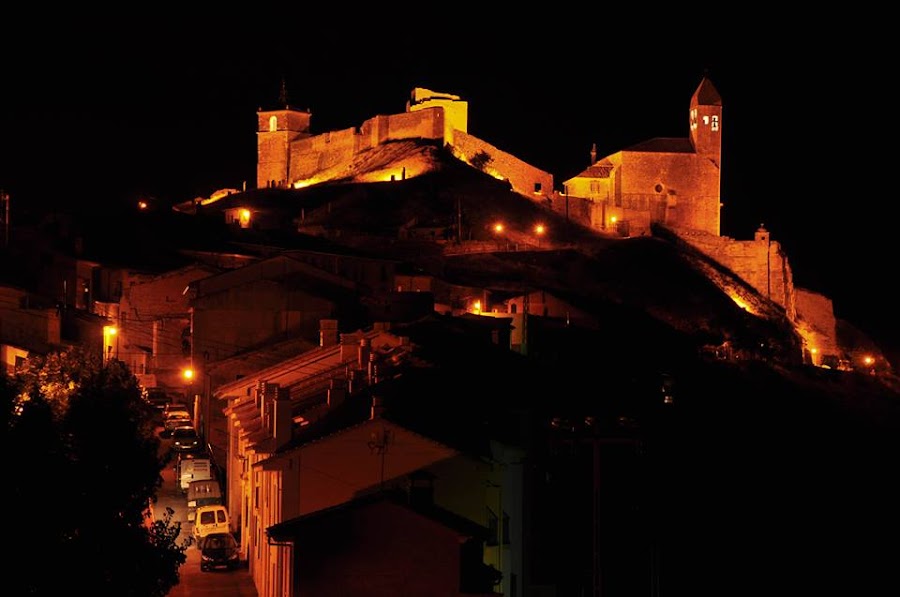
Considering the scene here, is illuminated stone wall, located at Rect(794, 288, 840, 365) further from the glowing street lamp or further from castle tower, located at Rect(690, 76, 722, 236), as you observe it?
the glowing street lamp

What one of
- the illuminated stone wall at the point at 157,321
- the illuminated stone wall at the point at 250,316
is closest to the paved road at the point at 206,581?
the illuminated stone wall at the point at 250,316

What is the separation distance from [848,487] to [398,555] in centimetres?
3326

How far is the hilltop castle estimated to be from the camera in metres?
95.2

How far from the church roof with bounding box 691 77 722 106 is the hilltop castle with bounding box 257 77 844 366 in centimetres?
7

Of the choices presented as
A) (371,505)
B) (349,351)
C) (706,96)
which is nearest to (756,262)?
(706,96)

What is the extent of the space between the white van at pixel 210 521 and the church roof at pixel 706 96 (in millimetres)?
77590

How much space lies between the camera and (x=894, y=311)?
142 meters

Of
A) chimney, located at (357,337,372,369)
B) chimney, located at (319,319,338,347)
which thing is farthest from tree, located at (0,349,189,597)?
chimney, located at (319,319,338,347)

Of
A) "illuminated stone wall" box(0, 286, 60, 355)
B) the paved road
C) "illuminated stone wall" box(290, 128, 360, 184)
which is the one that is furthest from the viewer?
"illuminated stone wall" box(290, 128, 360, 184)

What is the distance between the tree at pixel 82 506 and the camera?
694 inches

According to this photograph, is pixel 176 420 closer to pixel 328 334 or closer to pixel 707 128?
pixel 328 334

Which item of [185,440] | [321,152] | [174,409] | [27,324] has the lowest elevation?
[185,440]

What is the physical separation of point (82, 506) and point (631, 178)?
80955mm

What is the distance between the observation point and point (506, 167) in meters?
98.8
